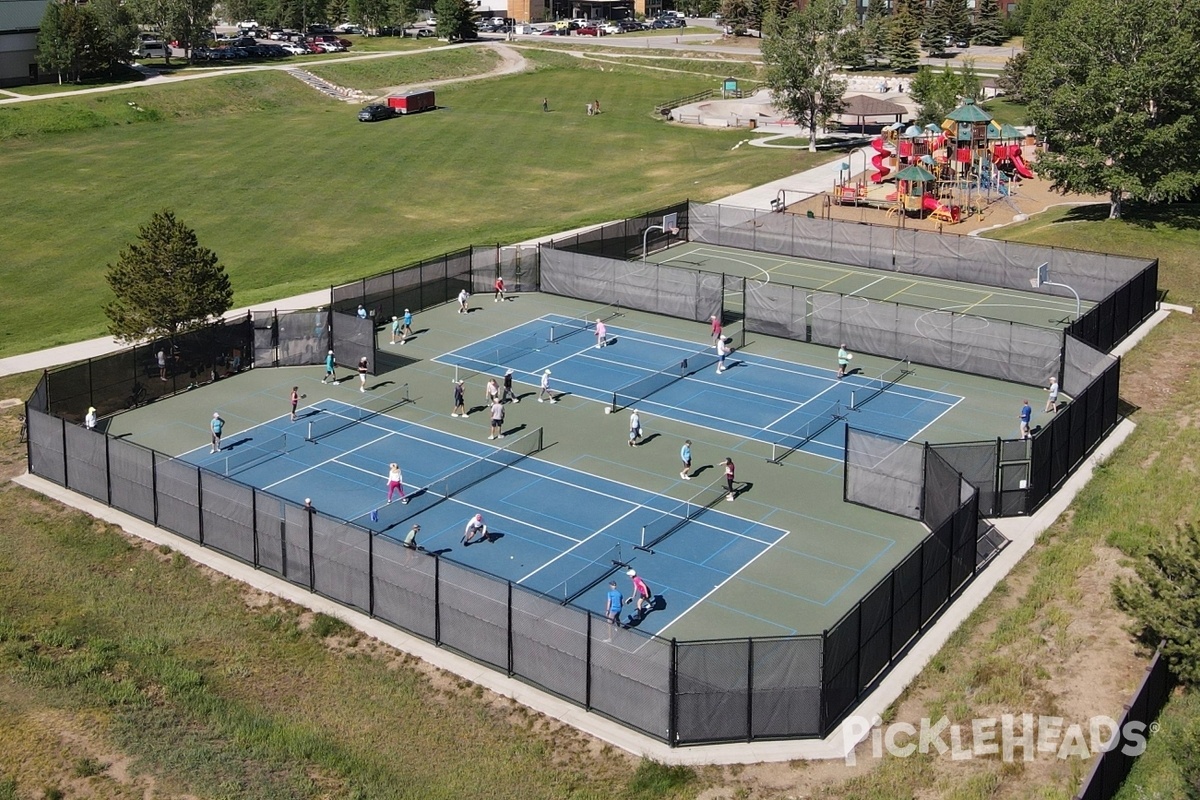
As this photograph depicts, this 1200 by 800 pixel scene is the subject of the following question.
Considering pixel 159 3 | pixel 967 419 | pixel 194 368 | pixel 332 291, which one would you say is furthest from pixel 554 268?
pixel 159 3

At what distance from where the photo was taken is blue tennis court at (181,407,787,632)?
3612cm

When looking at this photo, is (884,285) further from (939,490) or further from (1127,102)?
(939,490)

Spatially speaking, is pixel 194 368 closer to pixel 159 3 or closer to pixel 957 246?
pixel 957 246

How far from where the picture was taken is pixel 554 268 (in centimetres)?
6334

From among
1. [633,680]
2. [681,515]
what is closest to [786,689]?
[633,680]

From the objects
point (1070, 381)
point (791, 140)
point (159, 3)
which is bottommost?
point (1070, 381)

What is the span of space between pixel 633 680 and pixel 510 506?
39.9 feet

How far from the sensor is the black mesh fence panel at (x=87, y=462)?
4094 centimetres

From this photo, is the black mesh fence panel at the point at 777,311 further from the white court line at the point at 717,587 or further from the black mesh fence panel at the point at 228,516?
the black mesh fence panel at the point at 228,516

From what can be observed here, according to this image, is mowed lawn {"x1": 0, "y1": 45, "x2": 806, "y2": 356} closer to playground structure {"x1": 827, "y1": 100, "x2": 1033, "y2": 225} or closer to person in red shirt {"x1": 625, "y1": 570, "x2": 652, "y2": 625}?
playground structure {"x1": 827, "y1": 100, "x2": 1033, "y2": 225}

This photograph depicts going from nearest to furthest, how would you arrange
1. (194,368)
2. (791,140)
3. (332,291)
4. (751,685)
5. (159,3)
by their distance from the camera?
1. (751,685)
2. (194,368)
3. (332,291)
4. (791,140)
5. (159,3)

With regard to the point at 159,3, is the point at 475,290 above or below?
below

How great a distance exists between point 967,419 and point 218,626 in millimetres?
26981

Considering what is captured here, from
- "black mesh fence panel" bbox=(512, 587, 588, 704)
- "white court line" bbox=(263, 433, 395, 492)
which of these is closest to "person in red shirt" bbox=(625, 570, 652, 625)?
"black mesh fence panel" bbox=(512, 587, 588, 704)
